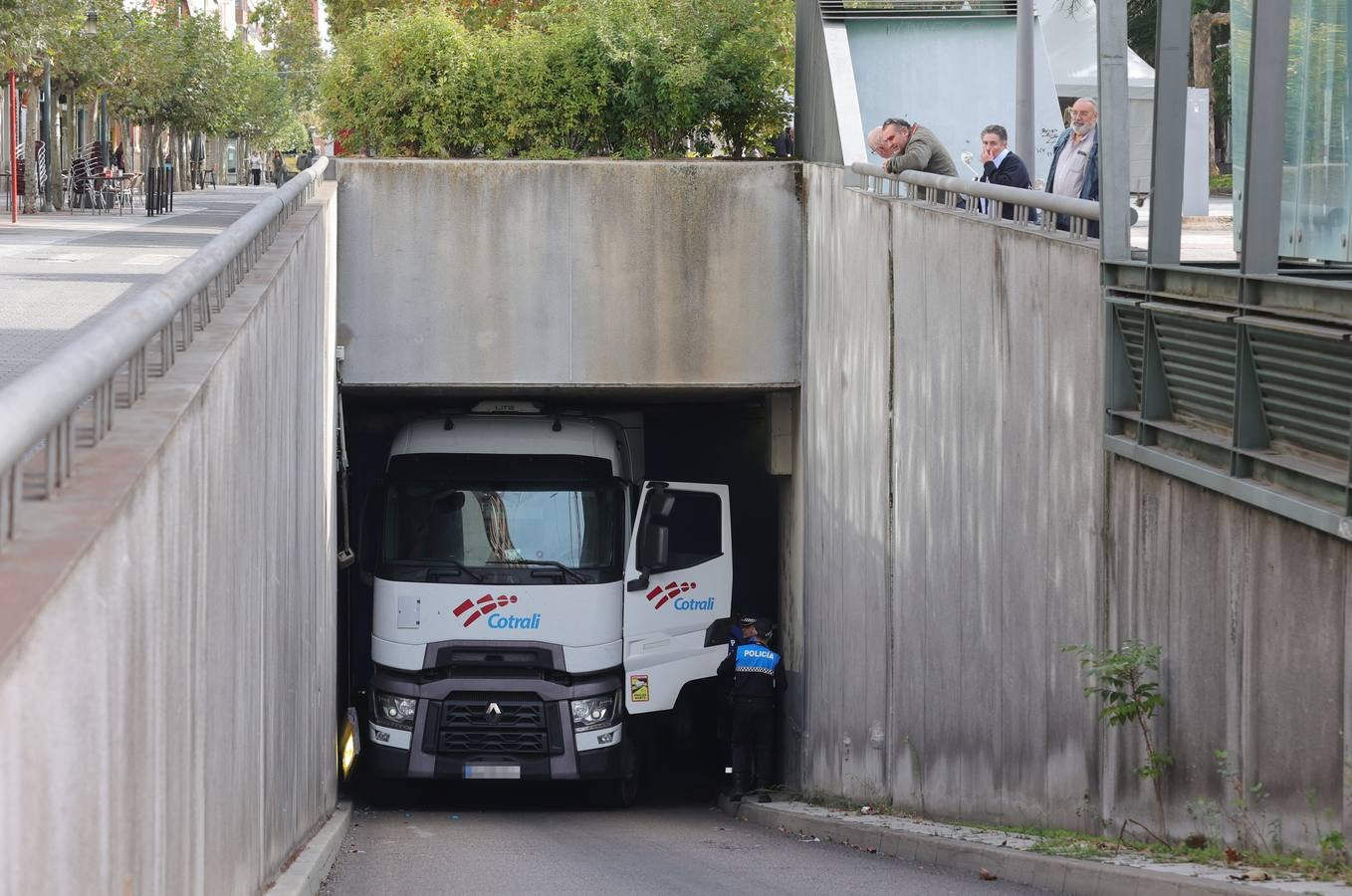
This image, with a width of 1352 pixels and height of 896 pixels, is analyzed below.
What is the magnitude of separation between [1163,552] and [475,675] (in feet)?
29.6

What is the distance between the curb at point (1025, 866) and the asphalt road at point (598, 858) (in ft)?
0.29

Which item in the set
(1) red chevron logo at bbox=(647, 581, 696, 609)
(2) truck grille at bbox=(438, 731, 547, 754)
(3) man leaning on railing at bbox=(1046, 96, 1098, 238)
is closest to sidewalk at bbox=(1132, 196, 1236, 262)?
(3) man leaning on railing at bbox=(1046, 96, 1098, 238)

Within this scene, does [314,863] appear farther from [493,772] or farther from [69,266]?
[69,266]

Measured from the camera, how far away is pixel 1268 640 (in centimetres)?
646

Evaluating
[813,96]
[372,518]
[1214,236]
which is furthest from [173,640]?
[813,96]

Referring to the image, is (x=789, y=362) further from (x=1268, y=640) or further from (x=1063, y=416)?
(x=1268, y=640)

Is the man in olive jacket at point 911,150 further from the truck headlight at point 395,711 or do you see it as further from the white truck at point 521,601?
the truck headlight at point 395,711

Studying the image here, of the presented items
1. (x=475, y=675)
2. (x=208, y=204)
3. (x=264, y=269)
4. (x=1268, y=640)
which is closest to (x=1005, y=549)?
(x=1268, y=640)

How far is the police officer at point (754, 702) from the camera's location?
606 inches

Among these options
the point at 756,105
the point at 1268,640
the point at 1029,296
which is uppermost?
the point at 756,105

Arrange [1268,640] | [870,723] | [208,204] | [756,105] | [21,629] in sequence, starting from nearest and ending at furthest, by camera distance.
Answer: [21,629] → [1268,640] → [870,723] → [756,105] → [208,204]

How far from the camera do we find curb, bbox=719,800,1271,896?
21.2ft

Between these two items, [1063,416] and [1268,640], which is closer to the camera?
[1268,640]

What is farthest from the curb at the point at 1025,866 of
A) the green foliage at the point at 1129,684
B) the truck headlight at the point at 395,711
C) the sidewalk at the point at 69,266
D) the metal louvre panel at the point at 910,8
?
the metal louvre panel at the point at 910,8
